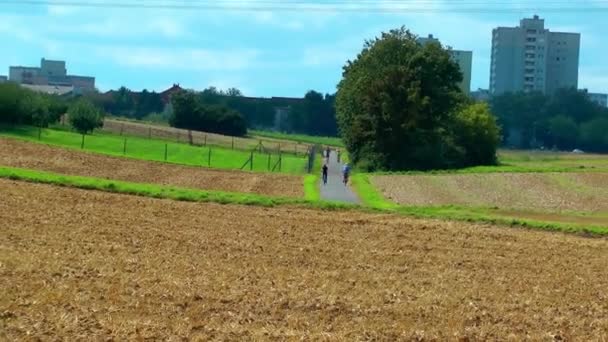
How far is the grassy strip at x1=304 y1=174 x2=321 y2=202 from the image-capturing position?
46.9 m

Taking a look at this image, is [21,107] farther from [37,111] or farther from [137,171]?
[137,171]

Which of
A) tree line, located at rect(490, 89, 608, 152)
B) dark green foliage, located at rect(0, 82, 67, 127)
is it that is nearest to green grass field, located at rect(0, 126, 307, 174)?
dark green foliage, located at rect(0, 82, 67, 127)

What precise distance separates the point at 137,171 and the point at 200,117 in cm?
8046

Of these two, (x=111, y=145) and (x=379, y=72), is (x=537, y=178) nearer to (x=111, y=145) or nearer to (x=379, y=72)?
(x=379, y=72)

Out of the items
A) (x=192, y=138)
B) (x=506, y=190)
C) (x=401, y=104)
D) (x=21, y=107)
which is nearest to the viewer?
(x=506, y=190)

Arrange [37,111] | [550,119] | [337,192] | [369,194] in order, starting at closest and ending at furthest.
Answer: [369,194] → [337,192] → [37,111] → [550,119]

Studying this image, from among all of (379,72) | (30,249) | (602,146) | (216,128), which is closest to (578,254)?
(30,249)

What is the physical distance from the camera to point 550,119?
16612 centimetres

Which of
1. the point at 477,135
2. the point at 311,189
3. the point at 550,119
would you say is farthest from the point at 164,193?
the point at 550,119

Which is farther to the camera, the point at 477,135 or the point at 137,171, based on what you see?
the point at 477,135

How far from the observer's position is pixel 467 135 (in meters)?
96.7

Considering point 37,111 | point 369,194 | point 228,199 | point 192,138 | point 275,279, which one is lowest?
point 369,194

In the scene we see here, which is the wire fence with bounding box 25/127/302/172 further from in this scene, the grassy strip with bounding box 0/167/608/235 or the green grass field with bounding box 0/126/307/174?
the grassy strip with bounding box 0/167/608/235

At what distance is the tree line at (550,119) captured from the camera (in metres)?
A: 162
